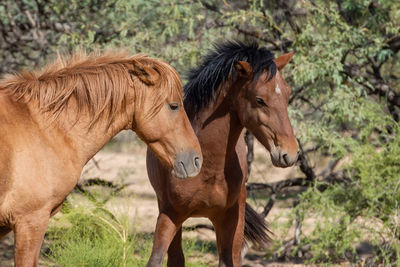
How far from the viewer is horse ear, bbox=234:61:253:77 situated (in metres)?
4.21

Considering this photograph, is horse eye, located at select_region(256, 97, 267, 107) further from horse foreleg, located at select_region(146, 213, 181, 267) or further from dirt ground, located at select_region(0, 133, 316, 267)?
dirt ground, located at select_region(0, 133, 316, 267)

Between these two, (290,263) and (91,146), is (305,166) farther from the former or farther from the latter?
(91,146)

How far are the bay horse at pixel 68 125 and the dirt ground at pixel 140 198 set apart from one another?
4.67 ft

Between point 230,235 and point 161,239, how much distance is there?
0.61 m

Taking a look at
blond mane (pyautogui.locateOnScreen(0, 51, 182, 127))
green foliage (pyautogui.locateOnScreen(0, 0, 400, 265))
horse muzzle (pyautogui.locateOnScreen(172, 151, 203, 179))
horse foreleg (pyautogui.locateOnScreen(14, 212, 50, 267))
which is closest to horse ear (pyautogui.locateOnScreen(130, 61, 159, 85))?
blond mane (pyautogui.locateOnScreen(0, 51, 182, 127))

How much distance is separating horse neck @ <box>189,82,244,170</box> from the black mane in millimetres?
81

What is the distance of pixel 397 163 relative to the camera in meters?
6.16

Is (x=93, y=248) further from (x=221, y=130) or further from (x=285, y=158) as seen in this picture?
(x=285, y=158)

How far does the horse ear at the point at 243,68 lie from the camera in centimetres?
421

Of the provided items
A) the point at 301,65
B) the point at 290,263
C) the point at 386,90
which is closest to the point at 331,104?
the point at 301,65

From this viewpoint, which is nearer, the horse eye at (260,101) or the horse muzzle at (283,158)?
the horse muzzle at (283,158)

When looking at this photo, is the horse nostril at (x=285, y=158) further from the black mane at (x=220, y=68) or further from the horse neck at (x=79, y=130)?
the horse neck at (x=79, y=130)

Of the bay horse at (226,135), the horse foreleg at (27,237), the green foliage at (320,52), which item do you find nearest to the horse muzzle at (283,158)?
the bay horse at (226,135)

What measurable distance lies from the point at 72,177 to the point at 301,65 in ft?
11.5
